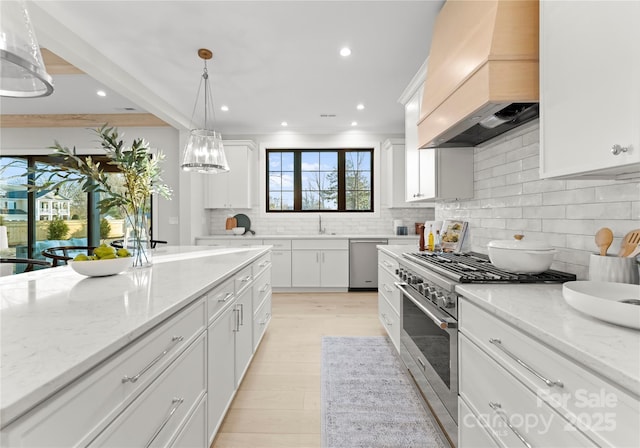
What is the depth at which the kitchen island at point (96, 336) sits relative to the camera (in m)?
0.64

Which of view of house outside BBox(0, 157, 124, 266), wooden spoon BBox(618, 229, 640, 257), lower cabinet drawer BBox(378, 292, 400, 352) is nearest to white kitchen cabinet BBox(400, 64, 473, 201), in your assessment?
lower cabinet drawer BBox(378, 292, 400, 352)

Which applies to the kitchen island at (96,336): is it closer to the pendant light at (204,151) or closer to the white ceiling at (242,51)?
the pendant light at (204,151)

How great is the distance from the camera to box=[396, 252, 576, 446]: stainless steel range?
4.96ft

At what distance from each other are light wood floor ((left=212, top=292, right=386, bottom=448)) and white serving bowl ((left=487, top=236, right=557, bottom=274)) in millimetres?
1397

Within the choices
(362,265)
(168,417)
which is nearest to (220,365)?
(168,417)

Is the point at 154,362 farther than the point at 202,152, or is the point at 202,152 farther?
the point at 202,152

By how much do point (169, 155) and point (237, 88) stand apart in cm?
217

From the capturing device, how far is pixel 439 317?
160 cm

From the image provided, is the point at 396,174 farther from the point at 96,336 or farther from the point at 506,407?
the point at 96,336

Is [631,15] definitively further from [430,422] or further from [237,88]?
[237,88]

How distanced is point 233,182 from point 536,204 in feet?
14.8

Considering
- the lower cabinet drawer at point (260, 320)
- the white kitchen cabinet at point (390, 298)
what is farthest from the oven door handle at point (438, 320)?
the lower cabinet drawer at point (260, 320)

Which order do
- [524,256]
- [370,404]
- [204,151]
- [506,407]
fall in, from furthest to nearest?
[204,151], [370,404], [524,256], [506,407]

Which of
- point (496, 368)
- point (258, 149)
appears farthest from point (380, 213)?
point (496, 368)
